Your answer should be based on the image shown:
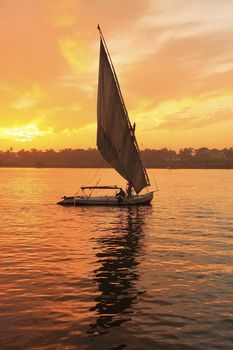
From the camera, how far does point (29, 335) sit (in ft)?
45.2

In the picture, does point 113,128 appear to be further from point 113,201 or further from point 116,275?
point 116,275

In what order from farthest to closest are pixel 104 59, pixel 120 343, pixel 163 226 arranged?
1. pixel 104 59
2. pixel 163 226
3. pixel 120 343

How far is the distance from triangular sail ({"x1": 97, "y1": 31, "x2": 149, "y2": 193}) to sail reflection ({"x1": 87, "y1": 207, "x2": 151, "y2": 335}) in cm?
1334

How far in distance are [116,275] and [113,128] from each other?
3029 centimetres

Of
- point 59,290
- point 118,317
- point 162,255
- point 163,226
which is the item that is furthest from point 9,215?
point 118,317

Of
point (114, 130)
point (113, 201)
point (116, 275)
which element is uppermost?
point (114, 130)

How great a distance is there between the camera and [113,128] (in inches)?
1965

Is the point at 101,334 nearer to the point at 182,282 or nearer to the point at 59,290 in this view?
the point at 59,290

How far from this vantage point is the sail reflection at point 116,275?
15.5 meters

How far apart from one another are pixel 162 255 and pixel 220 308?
33.8 feet

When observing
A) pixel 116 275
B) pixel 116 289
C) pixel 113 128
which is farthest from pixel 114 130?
pixel 116 289

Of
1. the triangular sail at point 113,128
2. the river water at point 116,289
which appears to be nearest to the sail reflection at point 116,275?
the river water at point 116,289

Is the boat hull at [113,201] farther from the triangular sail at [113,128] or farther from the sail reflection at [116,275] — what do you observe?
the sail reflection at [116,275]

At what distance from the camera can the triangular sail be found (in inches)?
1879
